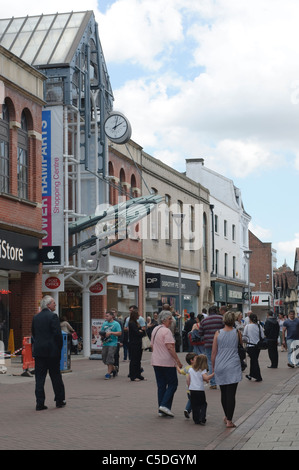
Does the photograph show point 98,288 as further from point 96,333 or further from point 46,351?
point 46,351

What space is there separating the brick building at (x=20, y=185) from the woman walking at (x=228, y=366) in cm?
1346

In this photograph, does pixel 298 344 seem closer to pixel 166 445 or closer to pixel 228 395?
pixel 228 395

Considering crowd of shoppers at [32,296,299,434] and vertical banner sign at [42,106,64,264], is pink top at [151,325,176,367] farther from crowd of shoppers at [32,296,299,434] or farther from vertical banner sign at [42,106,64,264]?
vertical banner sign at [42,106,64,264]

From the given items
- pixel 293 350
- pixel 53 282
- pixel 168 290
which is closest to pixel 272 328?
pixel 293 350

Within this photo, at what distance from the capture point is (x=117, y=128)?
31.3 m

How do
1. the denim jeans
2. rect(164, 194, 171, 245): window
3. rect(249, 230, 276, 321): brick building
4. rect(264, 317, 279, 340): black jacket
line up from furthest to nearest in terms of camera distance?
1. rect(249, 230, 276, 321): brick building
2. rect(164, 194, 171, 245): window
3. the denim jeans
4. rect(264, 317, 279, 340): black jacket

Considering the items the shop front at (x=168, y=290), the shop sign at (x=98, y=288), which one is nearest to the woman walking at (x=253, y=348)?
the shop sign at (x=98, y=288)

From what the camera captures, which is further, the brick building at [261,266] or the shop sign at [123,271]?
the brick building at [261,266]

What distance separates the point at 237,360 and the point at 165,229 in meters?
32.5

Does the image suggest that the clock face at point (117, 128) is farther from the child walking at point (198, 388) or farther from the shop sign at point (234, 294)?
the shop sign at point (234, 294)

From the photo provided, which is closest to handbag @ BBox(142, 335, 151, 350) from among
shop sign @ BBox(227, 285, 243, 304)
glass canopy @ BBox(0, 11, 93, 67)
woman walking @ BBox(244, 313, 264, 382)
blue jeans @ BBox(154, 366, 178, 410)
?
glass canopy @ BBox(0, 11, 93, 67)

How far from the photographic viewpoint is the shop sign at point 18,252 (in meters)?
24.5

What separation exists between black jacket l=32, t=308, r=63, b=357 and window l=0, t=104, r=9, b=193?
11.3m

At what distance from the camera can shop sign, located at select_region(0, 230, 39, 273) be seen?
24469 mm
